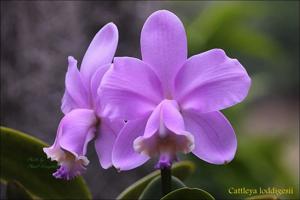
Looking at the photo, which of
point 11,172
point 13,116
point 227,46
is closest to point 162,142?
point 11,172

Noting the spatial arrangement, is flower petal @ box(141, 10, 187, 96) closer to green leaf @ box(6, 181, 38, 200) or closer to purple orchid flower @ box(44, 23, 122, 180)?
purple orchid flower @ box(44, 23, 122, 180)

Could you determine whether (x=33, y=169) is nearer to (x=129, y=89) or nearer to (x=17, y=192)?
(x=17, y=192)

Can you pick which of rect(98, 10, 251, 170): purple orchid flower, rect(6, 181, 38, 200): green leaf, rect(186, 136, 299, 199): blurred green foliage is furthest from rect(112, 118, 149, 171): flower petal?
rect(186, 136, 299, 199): blurred green foliage

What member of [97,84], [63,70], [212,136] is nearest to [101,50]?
[97,84]

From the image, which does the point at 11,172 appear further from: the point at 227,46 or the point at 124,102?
the point at 227,46

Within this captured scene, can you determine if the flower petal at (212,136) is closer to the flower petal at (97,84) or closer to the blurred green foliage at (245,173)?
the flower petal at (97,84)

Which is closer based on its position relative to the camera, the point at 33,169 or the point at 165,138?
the point at 165,138

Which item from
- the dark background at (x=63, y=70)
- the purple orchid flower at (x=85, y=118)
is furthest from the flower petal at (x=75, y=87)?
the dark background at (x=63, y=70)
